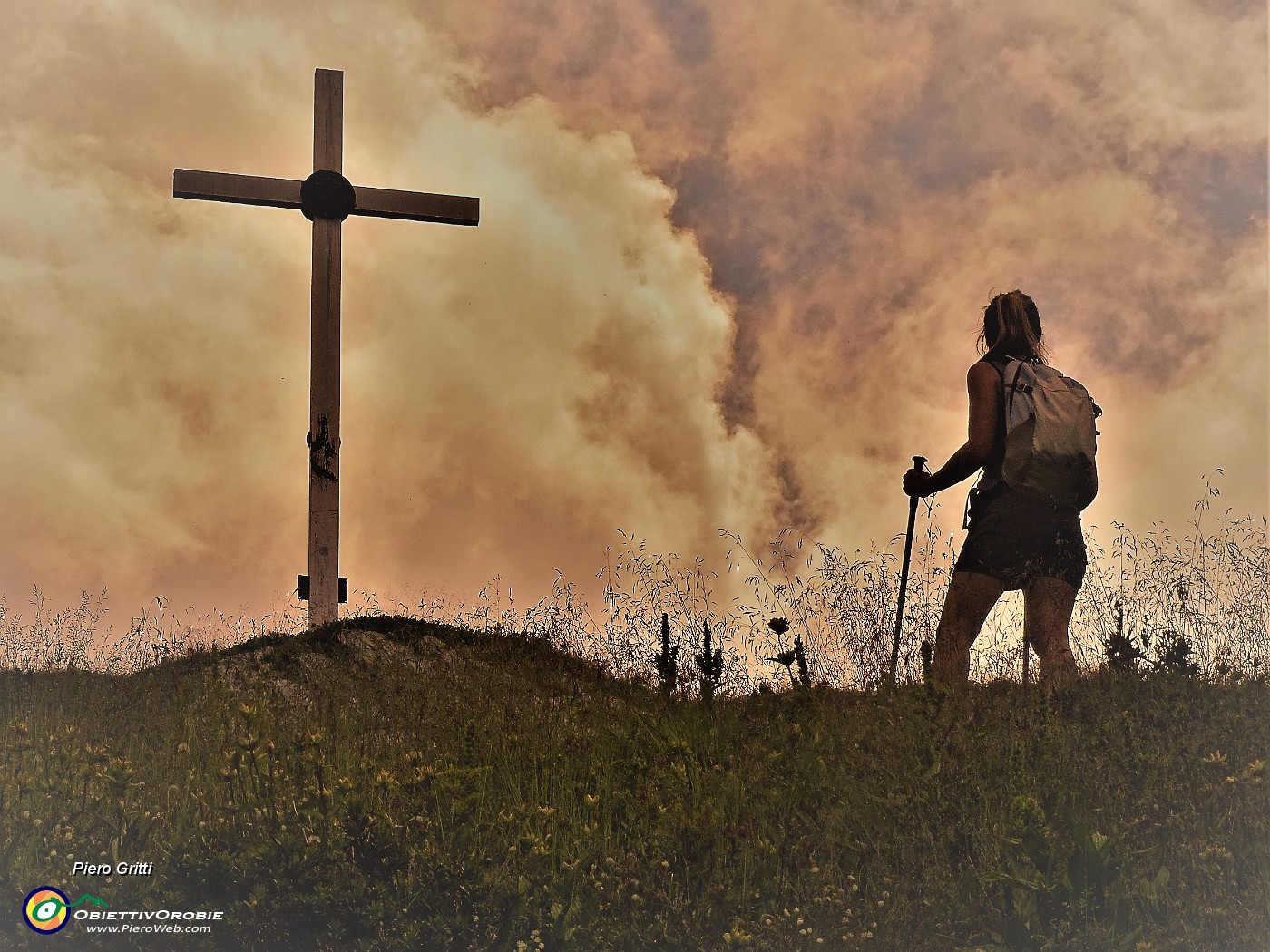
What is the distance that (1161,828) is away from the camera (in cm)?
340

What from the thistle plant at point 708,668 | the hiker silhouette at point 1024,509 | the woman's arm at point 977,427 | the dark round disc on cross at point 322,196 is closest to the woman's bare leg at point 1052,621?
the hiker silhouette at point 1024,509

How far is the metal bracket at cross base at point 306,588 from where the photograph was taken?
7078mm

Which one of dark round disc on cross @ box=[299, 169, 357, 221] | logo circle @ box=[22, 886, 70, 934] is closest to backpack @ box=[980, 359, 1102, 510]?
logo circle @ box=[22, 886, 70, 934]

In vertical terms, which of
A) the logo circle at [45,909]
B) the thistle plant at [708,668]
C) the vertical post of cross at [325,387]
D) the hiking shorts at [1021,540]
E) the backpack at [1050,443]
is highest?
the vertical post of cross at [325,387]

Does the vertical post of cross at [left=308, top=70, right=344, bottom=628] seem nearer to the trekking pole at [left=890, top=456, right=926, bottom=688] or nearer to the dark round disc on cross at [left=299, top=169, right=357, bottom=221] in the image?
the dark round disc on cross at [left=299, top=169, right=357, bottom=221]

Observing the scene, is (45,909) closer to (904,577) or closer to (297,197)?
(904,577)

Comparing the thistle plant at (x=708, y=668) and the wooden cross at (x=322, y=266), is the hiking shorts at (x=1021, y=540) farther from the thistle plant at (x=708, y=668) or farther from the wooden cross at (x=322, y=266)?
the wooden cross at (x=322, y=266)

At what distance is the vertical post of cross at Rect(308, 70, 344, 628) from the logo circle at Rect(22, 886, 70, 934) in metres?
3.75

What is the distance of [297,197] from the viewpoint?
7215 mm

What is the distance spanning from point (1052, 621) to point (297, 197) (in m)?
5.57

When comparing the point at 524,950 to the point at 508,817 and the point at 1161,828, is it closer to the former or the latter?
the point at 508,817

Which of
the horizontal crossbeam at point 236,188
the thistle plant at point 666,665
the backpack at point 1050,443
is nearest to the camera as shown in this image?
the thistle plant at point 666,665

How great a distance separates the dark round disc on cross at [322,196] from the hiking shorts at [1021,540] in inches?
192

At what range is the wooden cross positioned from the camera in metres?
7.05
